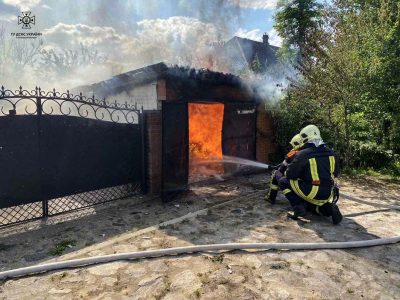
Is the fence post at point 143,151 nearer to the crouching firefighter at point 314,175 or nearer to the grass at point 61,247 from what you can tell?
the grass at point 61,247

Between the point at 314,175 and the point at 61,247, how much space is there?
463 centimetres

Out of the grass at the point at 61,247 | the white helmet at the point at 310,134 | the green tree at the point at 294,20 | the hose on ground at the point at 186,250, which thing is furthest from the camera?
the green tree at the point at 294,20

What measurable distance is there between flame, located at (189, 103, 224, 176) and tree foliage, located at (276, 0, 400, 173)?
2.21m

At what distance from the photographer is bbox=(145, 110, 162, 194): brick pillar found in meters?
7.64

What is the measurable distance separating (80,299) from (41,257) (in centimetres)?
→ 147

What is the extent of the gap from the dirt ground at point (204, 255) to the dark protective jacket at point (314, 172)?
61 centimetres

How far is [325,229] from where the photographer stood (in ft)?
19.1

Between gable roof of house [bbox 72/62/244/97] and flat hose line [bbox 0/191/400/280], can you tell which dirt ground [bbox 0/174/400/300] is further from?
gable roof of house [bbox 72/62/244/97]

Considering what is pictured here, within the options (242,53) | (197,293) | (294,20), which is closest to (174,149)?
(197,293)

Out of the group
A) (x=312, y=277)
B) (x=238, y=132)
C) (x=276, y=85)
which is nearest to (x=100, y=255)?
(x=312, y=277)

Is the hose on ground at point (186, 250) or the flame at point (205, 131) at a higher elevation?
the flame at point (205, 131)

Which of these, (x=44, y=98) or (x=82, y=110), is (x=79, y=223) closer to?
(x=44, y=98)

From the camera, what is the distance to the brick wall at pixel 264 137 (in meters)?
10.8

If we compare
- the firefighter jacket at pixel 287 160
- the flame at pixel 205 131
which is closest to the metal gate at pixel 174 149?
the firefighter jacket at pixel 287 160
